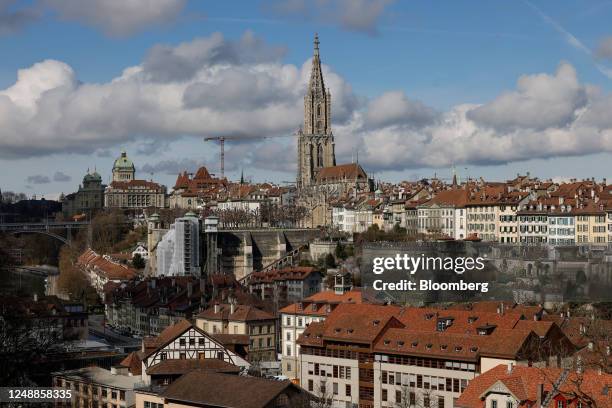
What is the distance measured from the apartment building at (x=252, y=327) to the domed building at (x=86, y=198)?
129 m

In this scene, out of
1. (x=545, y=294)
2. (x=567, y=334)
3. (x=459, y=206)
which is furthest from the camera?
(x=459, y=206)

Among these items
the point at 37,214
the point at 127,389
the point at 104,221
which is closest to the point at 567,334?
the point at 127,389

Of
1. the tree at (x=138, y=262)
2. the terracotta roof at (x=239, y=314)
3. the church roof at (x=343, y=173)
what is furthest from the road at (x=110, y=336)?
the church roof at (x=343, y=173)

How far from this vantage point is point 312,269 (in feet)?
277

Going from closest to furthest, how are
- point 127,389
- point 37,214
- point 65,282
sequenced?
1. point 127,389
2. point 65,282
3. point 37,214

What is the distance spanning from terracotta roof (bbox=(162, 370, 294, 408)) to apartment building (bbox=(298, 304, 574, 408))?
755 centimetres

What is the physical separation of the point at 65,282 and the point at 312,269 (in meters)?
30.8

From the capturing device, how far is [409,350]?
46.3 m

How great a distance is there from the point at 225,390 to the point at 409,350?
1024 cm

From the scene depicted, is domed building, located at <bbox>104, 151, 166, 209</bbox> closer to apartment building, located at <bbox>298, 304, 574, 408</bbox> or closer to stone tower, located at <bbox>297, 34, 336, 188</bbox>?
stone tower, located at <bbox>297, 34, 336, 188</bbox>

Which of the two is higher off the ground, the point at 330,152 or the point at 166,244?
the point at 330,152

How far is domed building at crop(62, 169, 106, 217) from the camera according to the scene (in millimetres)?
189750

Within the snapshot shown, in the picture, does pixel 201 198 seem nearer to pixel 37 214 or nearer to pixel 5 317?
pixel 37 214

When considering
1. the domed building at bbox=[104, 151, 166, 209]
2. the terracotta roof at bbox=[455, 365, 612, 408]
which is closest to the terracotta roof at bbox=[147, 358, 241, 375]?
the terracotta roof at bbox=[455, 365, 612, 408]
